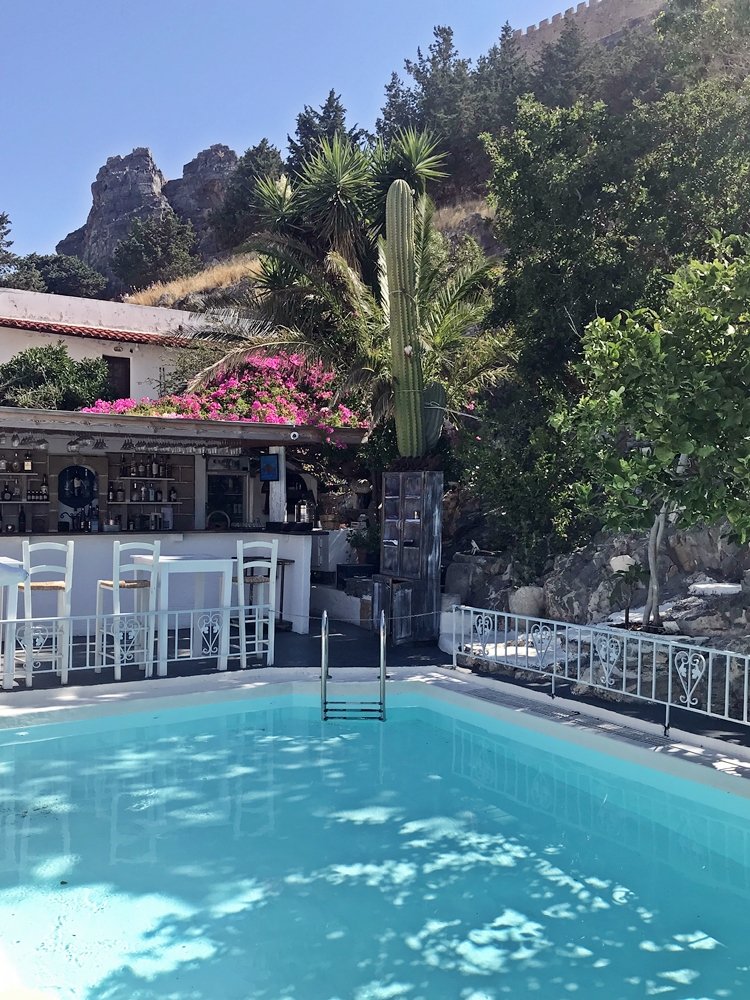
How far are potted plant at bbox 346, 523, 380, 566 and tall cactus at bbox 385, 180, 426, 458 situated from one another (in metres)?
2.24

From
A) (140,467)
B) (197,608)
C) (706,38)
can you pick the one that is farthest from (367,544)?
(706,38)

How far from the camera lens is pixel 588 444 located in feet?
27.4

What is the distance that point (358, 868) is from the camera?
18.4 ft

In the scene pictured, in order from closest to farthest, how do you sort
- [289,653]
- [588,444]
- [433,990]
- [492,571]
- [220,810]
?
[433,990] < [220,810] < [588,444] < [289,653] < [492,571]

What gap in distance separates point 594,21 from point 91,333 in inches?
1460

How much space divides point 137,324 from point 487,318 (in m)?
12.3

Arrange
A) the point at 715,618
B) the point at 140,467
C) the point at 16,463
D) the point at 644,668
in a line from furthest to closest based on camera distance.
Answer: the point at 140,467 → the point at 16,463 → the point at 715,618 → the point at 644,668

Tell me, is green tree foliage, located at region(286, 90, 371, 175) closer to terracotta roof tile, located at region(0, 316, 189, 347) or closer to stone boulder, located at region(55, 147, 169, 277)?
terracotta roof tile, located at region(0, 316, 189, 347)

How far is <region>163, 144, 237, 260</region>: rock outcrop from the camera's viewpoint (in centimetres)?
4634

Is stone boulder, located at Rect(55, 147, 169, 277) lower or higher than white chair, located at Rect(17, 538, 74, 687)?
higher

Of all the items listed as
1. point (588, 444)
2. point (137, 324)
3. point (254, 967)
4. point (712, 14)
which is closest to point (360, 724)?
point (588, 444)

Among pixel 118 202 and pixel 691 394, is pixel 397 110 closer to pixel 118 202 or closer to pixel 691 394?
pixel 118 202

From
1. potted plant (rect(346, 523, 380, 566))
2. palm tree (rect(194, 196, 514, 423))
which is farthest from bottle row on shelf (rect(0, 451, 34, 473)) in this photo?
potted plant (rect(346, 523, 380, 566))

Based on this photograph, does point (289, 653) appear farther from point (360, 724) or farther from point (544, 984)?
point (544, 984)
